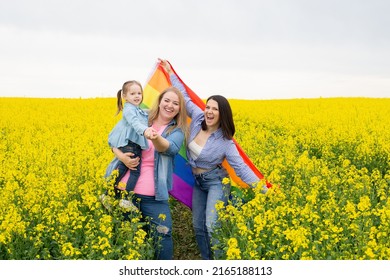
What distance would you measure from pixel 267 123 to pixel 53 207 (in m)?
12.4

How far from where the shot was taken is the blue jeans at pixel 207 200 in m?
6.17

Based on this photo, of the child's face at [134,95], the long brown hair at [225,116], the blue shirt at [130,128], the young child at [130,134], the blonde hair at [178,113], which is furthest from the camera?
the long brown hair at [225,116]

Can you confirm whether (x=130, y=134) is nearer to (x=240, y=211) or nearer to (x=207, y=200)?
(x=207, y=200)

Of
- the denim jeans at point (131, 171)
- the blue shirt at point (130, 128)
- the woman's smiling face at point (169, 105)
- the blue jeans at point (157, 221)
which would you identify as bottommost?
the blue jeans at point (157, 221)

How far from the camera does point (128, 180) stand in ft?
19.0

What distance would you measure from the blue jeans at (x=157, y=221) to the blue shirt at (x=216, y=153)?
80cm

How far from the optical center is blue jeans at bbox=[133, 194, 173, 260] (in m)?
5.80

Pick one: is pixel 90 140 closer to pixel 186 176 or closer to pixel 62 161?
pixel 62 161

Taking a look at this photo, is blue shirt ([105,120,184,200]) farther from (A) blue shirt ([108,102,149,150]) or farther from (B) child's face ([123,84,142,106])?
(B) child's face ([123,84,142,106])

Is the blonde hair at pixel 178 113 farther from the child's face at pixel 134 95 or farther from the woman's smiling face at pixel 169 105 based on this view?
the child's face at pixel 134 95

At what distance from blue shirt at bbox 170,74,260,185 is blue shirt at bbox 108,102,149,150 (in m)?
0.85

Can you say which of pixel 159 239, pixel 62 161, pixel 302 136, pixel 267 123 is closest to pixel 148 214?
pixel 159 239

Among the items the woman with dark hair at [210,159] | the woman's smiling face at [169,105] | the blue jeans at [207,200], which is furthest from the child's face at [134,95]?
the blue jeans at [207,200]

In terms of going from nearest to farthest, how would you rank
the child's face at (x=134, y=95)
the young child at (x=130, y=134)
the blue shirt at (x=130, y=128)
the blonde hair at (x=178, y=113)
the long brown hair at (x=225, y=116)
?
1. the blue shirt at (x=130, y=128)
2. the young child at (x=130, y=134)
3. the child's face at (x=134, y=95)
4. the blonde hair at (x=178, y=113)
5. the long brown hair at (x=225, y=116)
